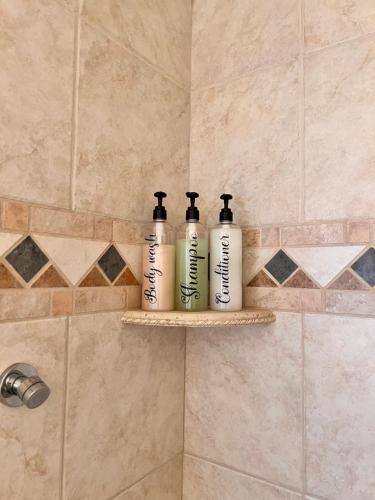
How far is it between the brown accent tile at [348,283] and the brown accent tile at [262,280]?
124 millimetres

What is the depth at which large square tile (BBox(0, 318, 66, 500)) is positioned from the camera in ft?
1.82

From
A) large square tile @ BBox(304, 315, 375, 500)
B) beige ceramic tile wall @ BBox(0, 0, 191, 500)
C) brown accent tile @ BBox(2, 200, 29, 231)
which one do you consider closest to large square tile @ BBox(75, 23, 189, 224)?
beige ceramic tile wall @ BBox(0, 0, 191, 500)

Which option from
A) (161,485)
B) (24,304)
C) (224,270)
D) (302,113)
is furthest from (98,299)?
(302,113)

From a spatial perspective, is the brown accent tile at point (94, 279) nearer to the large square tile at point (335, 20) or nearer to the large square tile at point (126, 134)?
the large square tile at point (126, 134)

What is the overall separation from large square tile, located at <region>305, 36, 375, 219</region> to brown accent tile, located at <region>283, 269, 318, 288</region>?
120mm

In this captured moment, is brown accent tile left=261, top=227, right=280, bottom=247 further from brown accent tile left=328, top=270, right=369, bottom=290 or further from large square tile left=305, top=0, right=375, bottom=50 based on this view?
large square tile left=305, top=0, right=375, bottom=50

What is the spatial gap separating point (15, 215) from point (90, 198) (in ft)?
0.50

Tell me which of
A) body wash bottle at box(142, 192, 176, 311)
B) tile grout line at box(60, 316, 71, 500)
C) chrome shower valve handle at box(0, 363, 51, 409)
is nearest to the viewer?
chrome shower valve handle at box(0, 363, 51, 409)

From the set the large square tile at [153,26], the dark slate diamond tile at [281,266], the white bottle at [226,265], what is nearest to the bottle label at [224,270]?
the white bottle at [226,265]

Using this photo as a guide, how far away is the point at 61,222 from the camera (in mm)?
634

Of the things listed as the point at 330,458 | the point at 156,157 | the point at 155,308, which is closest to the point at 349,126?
the point at 156,157

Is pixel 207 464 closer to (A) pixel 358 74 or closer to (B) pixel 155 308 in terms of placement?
(B) pixel 155 308

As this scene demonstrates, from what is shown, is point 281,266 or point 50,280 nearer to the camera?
point 50,280

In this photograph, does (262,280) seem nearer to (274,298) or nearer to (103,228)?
(274,298)
